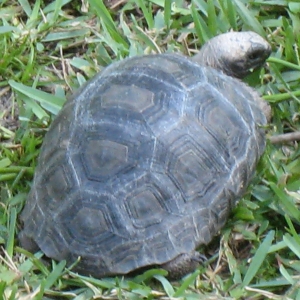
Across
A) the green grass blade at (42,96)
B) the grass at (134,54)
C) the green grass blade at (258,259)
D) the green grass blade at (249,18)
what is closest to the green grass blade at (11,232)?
the grass at (134,54)

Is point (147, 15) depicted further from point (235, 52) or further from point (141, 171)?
point (141, 171)

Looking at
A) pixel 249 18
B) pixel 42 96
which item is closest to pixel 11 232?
pixel 42 96

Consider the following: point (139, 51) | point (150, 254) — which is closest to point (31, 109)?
point (139, 51)

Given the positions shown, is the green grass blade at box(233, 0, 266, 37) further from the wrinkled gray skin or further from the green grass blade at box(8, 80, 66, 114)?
the green grass blade at box(8, 80, 66, 114)

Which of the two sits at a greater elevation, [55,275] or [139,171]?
[139,171]

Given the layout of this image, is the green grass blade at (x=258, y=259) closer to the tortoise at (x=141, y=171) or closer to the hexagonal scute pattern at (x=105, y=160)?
the tortoise at (x=141, y=171)

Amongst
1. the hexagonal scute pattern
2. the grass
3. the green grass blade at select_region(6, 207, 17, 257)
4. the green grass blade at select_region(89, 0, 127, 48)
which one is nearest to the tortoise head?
the grass
